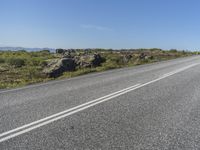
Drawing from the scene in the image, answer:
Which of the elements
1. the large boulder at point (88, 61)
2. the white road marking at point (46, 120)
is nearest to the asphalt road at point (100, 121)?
the white road marking at point (46, 120)

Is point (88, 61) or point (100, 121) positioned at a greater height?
point (100, 121)

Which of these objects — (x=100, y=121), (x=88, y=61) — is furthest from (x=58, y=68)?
(x=100, y=121)

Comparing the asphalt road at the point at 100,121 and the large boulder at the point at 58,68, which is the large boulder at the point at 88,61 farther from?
the asphalt road at the point at 100,121

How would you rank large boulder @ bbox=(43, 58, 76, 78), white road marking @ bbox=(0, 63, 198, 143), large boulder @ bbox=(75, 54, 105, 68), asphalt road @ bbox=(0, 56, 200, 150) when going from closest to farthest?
asphalt road @ bbox=(0, 56, 200, 150) → white road marking @ bbox=(0, 63, 198, 143) → large boulder @ bbox=(43, 58, 76, 78) → large boulder @ bbox=(75, 54, 105, 68)

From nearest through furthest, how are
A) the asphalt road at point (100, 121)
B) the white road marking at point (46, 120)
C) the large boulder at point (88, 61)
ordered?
1. the asphalt road at point (100, 121)
2. the white road marking at point (46, 120)
3. the large boulder at point (88, 61)

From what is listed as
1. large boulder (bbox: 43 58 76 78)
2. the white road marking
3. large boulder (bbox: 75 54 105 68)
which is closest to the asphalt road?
the white road marking

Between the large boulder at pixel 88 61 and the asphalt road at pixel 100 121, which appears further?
the large boulder at pixel 88 61

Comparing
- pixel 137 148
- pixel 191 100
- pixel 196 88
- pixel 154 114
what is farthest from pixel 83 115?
pixel 196 88

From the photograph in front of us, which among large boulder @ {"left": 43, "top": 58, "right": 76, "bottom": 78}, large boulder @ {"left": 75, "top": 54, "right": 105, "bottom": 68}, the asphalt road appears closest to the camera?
the asphalt road

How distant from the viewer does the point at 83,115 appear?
5.73m

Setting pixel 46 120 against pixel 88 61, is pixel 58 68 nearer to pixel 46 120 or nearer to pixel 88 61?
pixel 88 61

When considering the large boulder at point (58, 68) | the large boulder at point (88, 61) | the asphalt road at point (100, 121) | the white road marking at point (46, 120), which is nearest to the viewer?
the asphalt road at point (100, 121)

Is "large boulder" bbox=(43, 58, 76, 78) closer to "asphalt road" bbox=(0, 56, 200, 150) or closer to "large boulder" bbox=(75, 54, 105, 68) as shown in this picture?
"large boulder" bbox=(75, 54, 105, 68)

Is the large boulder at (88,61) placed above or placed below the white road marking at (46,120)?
below
